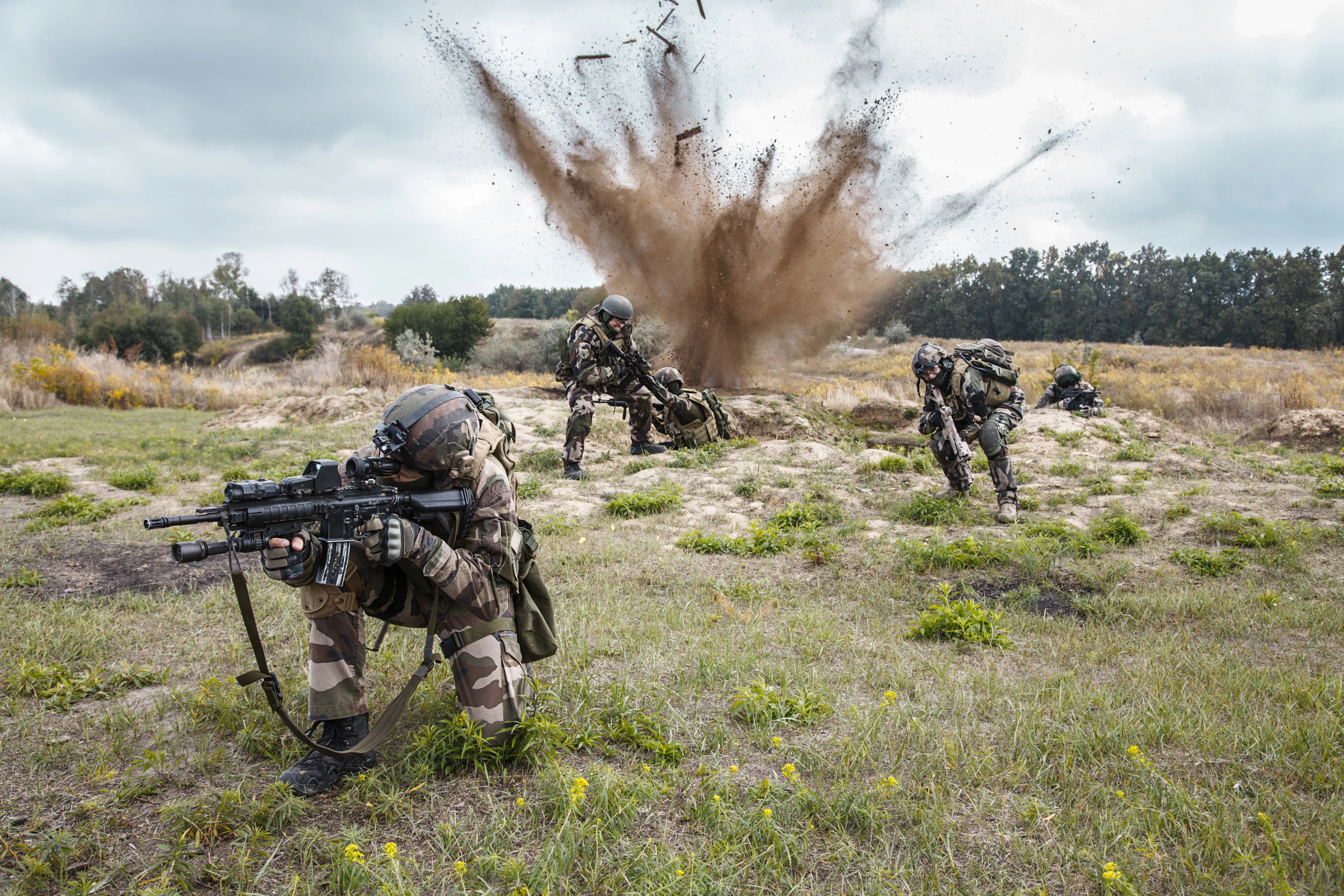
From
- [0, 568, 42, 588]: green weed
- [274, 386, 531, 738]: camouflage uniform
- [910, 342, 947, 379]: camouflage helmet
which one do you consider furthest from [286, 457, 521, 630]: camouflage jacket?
[910, 342, 947, 379]: camouflage helmet

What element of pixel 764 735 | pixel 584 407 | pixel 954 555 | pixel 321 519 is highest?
pixel 584 407

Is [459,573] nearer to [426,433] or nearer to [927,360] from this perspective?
[426,433]

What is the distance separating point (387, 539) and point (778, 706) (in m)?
2.00

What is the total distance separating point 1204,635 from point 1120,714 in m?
1.85

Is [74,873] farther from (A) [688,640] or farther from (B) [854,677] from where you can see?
(B) [854,677]

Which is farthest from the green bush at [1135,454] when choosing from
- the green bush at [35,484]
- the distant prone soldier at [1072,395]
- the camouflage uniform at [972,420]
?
the green bush at [35,484]

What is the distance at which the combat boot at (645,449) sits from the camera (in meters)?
12.1

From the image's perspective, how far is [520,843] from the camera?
276cm

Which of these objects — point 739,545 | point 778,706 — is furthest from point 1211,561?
point 778,706

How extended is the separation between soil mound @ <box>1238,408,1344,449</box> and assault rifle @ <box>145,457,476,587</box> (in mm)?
15288

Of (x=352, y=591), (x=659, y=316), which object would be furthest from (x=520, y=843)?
(x=659, y=316)

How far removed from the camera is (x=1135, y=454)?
10969 millimetres

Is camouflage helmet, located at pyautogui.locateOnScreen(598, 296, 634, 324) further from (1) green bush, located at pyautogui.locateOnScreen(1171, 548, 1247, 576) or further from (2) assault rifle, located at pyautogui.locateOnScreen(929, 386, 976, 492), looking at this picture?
(1) green bush, located at pyautogui.locateOnScreen(1171, 548, 1247, 576)

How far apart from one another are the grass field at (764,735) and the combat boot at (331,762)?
3.4 inches
